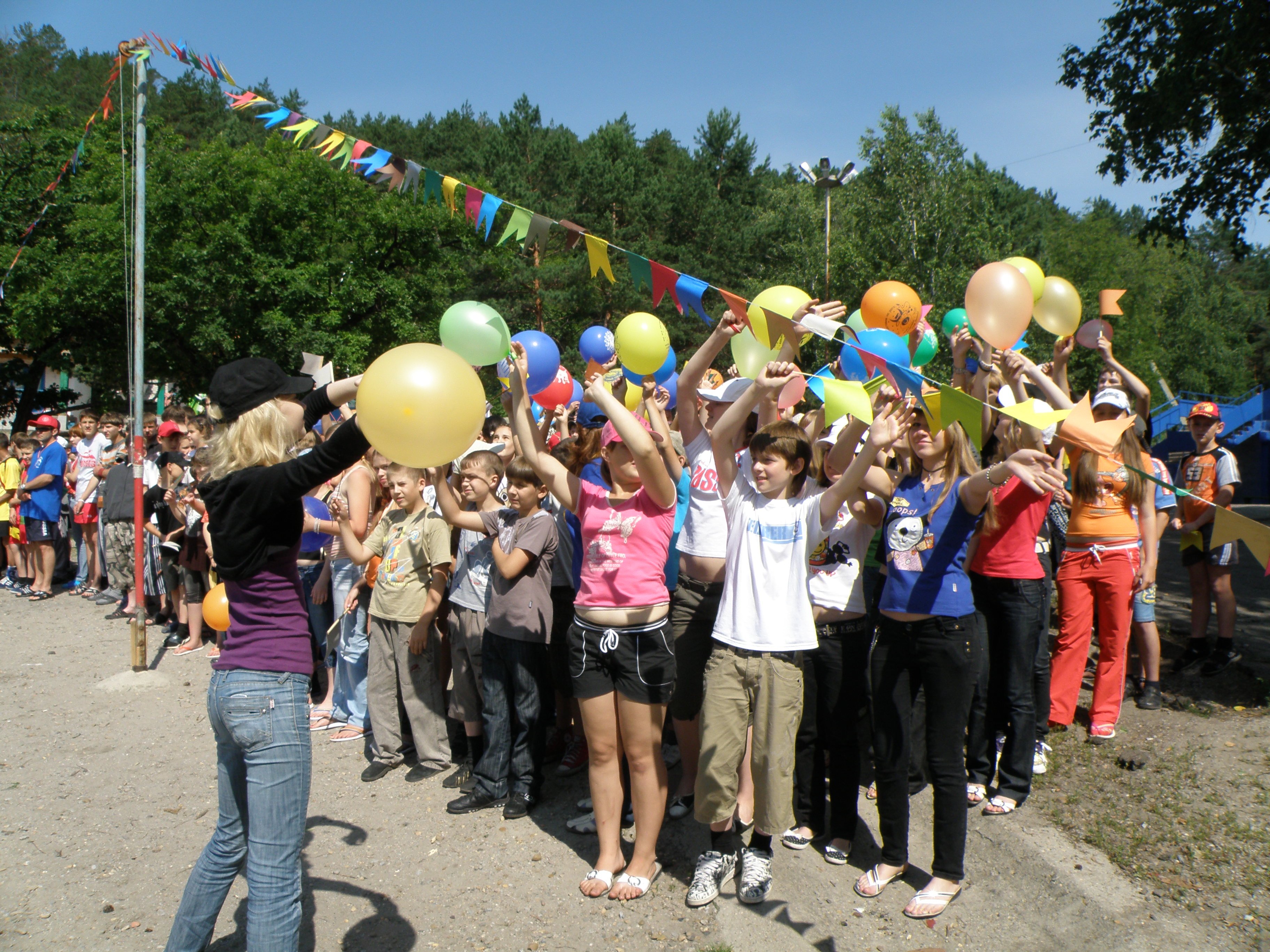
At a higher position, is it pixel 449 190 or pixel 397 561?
pixel 449 190

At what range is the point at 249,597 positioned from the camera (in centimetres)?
259

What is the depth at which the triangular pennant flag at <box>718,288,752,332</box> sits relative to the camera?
347cm

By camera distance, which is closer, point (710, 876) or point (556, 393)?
point (710, 876)

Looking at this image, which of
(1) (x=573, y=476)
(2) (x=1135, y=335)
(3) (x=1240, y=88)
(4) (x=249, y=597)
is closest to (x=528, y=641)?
(1) (x=573, y=476)

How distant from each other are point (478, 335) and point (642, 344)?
0.97 m

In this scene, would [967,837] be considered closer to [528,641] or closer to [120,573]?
[528,641]

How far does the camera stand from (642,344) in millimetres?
4168

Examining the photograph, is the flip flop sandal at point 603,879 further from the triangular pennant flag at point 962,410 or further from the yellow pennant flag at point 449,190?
the yellow pennant flag at point 449,190

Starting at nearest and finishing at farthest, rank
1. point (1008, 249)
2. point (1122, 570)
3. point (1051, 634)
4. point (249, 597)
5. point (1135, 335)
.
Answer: point (249, 597) → point (1122, 570) → point (1051, 634) → point (1008, 249) → point (1135, 335)

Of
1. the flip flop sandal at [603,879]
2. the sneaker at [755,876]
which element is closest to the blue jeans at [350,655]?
the flip flop sandal at [603,879]

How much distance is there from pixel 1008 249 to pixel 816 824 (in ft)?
83.0

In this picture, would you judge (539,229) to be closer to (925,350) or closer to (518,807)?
(925,350)

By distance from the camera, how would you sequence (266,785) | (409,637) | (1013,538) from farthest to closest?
(409,637)
(1013,538)
(266,785)

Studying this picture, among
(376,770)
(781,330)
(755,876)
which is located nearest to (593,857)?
(755,876)
